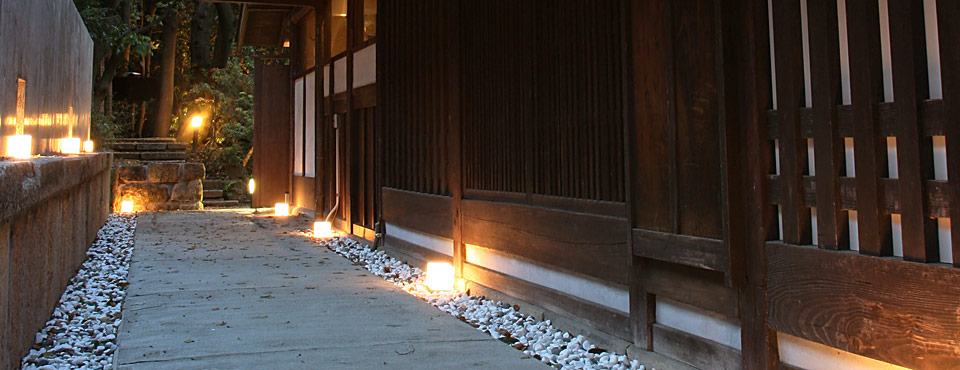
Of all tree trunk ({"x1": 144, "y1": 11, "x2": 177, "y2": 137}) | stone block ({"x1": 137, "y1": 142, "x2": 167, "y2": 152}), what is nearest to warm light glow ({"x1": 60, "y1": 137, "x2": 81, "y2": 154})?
stone block ({"x1": 137, "y1": 142, "x2": 167, "y2": 152})

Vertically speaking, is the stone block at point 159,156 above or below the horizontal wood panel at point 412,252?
above

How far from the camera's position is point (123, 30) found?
1670cm

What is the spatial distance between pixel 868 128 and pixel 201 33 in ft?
53.5

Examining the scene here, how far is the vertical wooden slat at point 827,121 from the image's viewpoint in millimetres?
2764

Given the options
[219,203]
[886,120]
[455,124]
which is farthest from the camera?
[219,203]

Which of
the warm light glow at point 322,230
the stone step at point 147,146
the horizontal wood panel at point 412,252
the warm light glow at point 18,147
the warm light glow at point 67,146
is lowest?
the horizontal wood panel at point 412,252

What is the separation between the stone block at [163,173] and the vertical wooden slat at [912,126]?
15581mm

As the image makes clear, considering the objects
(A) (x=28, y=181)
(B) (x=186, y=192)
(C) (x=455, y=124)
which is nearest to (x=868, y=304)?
(A) (x=28, y=181)

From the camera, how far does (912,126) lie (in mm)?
2465

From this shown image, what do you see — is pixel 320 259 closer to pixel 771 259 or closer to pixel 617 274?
pixel 617 274

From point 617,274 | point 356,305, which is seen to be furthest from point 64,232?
point 617,274

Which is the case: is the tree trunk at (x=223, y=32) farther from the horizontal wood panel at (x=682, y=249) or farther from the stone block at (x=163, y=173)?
the horizontal wood panel at (x=682, y=249)

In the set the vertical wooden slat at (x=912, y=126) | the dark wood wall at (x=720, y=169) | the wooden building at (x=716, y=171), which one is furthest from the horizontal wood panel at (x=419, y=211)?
the vertical wooden slat at (x=912, y=126)

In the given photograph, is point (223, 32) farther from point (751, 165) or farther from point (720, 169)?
point (751, 165)
